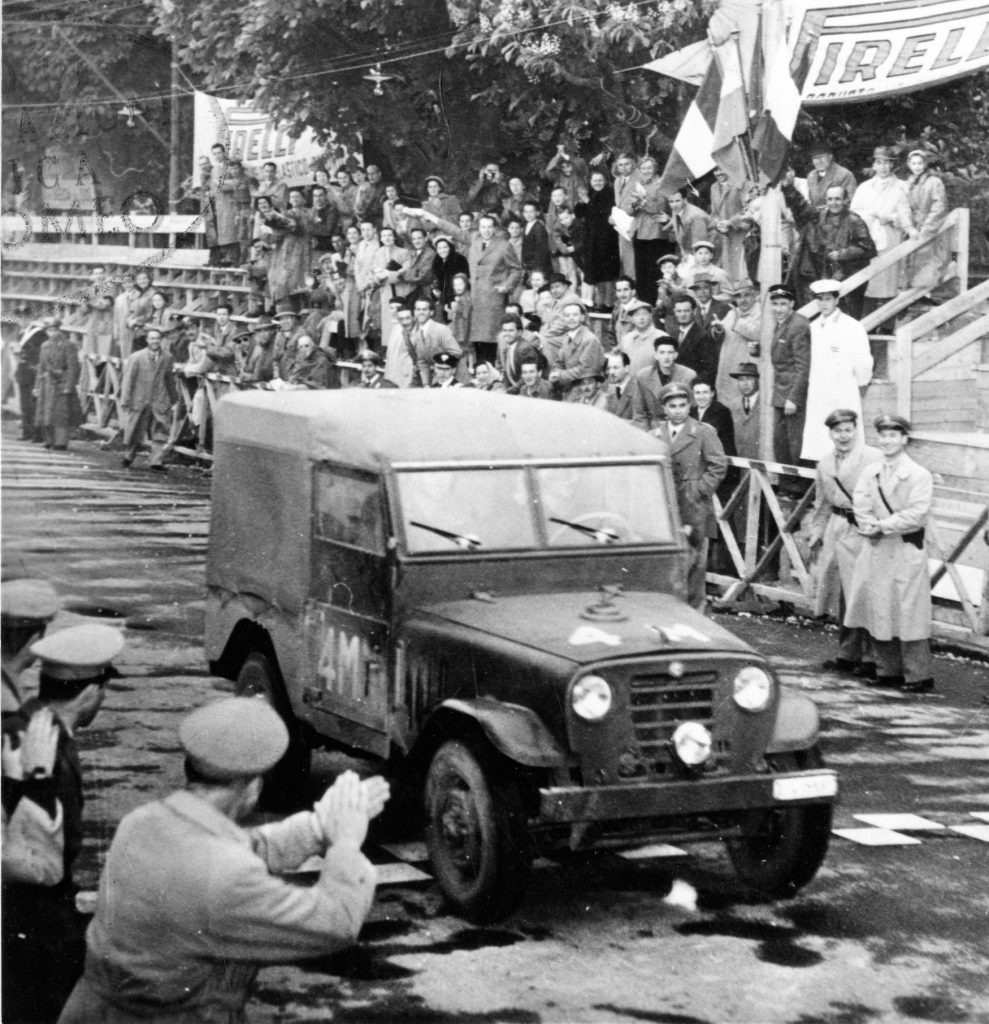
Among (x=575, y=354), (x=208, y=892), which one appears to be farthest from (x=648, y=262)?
(x=208, y=892)

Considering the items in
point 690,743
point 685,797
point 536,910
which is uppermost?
point 690,743

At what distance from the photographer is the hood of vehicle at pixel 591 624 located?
22.8ft

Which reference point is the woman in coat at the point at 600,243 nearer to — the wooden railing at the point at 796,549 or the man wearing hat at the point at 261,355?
the wooden railing at the point at 796,549

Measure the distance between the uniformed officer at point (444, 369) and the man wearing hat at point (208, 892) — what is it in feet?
22.8

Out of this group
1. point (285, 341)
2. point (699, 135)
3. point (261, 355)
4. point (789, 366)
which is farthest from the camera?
point (699, 135)

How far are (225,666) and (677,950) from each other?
8.91 feet

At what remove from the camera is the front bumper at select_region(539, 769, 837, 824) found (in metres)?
6.73

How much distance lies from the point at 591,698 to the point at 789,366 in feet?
26.3

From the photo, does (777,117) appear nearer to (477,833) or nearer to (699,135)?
(699,135)

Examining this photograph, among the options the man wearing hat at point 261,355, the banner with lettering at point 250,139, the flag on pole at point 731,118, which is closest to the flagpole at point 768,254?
the flag on pole at point 731,118

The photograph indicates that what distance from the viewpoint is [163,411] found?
25.6ft

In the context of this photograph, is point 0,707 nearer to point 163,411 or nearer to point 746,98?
point 163,411

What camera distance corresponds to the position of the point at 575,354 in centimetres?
1332

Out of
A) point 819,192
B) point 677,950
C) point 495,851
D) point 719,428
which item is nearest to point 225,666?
point 495,851
